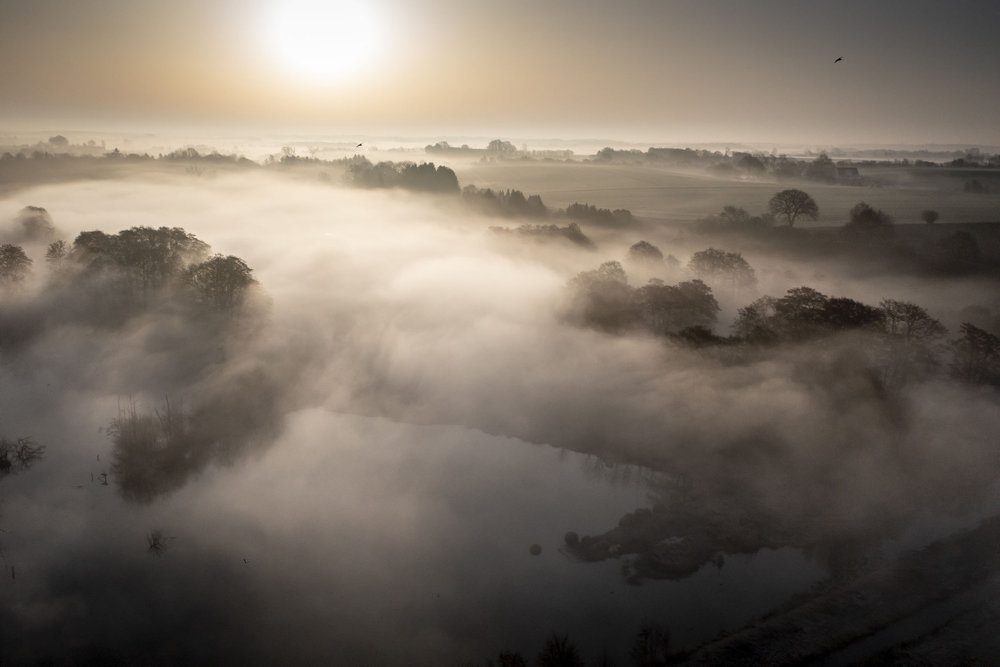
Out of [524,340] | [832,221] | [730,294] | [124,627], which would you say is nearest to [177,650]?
[124,627]

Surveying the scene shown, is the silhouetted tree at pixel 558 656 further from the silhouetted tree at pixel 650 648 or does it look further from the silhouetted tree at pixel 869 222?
the silhouetted tree at pixel 869 222

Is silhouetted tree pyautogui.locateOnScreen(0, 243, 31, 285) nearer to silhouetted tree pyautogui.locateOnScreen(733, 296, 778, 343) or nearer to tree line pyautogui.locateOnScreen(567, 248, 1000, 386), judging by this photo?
tree line pyautogui.locateOnScreen(567, 248, 1000, 386)

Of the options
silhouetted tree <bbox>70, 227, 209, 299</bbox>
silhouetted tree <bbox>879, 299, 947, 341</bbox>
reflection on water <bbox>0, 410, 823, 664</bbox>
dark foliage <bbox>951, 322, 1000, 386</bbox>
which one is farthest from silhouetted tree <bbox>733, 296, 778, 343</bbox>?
silhouetted tree <bbox>70, 227, 209, 299</bbox>

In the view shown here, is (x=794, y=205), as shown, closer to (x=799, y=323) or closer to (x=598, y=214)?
(x=598, y=214)

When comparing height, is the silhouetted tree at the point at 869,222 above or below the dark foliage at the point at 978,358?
above

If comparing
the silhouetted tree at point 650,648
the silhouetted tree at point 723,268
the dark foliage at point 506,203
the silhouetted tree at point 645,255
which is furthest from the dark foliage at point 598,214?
the silhouetted tree at point 650,648

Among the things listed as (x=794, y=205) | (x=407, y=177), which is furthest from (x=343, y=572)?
(x=407, y=177)

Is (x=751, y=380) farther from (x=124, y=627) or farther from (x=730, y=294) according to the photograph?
(x=124, y=627)

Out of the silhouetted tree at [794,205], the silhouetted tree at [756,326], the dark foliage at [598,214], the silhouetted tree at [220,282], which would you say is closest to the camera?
the silhouetted tree at [756,326]
